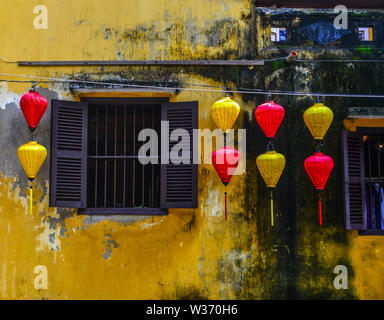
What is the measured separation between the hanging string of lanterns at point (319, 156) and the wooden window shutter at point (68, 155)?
300cm

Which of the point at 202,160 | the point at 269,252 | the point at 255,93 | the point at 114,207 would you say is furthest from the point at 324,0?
the point at 114,207

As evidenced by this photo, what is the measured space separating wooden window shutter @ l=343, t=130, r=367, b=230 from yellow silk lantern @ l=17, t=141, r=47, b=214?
3984 mm

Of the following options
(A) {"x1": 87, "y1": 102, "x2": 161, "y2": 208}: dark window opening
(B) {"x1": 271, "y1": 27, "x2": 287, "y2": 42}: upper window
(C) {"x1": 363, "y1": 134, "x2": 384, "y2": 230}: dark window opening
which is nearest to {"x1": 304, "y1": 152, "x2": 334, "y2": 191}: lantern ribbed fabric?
(C) {"x1": 363, "y1": 134, "x2": 384, "y2": 230}: dark window opening

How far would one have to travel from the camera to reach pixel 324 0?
726 cm

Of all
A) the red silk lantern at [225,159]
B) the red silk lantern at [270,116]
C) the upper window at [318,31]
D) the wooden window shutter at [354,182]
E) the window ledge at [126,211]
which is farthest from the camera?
the upper window at [318,31]

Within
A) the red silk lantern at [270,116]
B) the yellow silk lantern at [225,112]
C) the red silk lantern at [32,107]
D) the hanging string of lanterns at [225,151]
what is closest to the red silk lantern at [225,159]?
the hanging string of lanterns at [225,151]

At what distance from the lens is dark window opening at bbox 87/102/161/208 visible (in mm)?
7039

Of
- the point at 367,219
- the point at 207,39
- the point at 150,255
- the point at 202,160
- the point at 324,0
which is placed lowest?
the point at 150,255

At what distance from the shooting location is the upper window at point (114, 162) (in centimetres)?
677

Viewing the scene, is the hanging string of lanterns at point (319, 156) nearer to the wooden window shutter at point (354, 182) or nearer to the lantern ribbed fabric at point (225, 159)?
the wooden window shutter at point (354, 182)

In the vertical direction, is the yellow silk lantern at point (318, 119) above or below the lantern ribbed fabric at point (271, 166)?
above

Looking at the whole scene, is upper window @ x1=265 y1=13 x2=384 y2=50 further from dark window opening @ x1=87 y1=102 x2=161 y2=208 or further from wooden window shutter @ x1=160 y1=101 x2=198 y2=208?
dark window opening @ x1=87 y1=102 x2=161 y2=208
